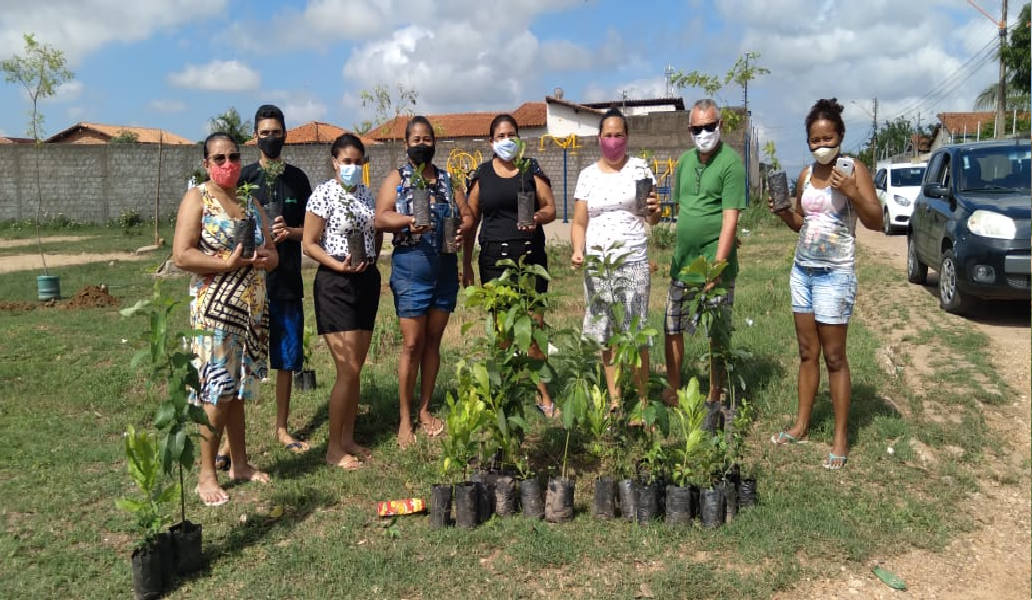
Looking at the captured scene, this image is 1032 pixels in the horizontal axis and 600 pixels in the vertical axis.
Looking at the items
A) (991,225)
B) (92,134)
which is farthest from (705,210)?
(92,134)

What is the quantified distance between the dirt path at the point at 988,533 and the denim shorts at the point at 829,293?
3.57 feet

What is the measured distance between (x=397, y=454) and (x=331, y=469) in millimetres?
404

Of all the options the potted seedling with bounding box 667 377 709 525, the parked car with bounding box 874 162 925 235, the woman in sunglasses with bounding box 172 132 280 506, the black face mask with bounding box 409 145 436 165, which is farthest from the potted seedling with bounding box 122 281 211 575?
the parked car with bounding box 874 162 925 235

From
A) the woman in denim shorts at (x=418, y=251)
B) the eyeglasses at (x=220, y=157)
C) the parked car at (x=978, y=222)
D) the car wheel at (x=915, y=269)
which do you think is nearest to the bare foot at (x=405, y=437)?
the woman in denim shorts at (x=418, y=251)

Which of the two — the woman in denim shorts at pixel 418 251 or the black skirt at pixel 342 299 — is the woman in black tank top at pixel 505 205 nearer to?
the woman in denim shorts at pixel 418 251

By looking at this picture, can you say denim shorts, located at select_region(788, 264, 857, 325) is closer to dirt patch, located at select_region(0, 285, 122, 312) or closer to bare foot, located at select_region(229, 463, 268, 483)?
bare foot, located at select_region(229, 463, 268, 483)

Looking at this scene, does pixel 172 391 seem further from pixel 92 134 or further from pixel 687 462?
pixel 92 134

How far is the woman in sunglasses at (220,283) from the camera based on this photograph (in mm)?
3768

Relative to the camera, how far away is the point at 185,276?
12.5 m

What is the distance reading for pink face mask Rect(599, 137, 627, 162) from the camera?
453 centimetres

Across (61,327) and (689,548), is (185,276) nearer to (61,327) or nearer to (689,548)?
(61,327)

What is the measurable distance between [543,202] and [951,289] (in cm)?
543

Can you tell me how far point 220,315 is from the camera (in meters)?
3.85

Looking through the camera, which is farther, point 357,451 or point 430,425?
point 430,425
